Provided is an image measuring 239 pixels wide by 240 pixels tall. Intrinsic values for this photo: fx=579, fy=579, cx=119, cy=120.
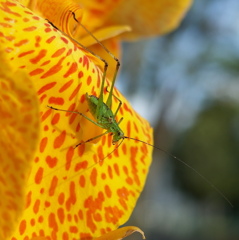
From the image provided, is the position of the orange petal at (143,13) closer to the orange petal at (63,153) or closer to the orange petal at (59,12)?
the orange petal at (59,12)

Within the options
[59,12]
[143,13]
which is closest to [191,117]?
[143,13]

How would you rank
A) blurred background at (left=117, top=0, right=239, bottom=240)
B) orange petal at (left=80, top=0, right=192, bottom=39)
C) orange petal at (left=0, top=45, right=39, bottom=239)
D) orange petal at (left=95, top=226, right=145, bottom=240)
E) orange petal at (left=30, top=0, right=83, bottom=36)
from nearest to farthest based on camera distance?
orange petal at (left=0, top=45, right=39, bottom=239) → orange petal at (left=95, top=226, right=145, bottom=240) → orange petal at (left=30, top=0, right=83, bottom=36) → orange petal at (left=80, top=0, right=192, bottom=39) → blurred background at (left=117, top=0, right=239, bottom=240)

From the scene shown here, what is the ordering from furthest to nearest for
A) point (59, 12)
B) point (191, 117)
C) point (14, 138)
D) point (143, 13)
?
point (191, 117) < point (143, 13) < point (59, 12) < point (14, 138)

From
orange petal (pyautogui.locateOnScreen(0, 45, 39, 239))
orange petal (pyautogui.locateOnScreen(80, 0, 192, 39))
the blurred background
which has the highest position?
orange petal (pyautogui.locateOnScreen(80, 0, 192, 39))

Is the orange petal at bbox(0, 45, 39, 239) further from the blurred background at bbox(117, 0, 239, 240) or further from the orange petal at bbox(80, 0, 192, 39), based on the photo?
the blurred background at bbox(117, 0, 239, 240)

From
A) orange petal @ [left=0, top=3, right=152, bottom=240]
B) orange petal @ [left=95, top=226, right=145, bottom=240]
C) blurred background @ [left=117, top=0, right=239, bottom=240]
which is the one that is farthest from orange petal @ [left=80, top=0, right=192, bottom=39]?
blurred background @ [left=117, top=0, right=239, bottom=240]

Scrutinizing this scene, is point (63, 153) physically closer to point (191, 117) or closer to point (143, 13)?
point (143, 13)
